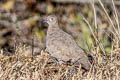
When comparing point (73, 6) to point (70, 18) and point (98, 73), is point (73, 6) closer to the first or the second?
point (70, 18)

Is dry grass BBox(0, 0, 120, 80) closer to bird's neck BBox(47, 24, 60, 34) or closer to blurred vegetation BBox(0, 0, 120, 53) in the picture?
bird's neck BBox(47, 24, 60, 34)

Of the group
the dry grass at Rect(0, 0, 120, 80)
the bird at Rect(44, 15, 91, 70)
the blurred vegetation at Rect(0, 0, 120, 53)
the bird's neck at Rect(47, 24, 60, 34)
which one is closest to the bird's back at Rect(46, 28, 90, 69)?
the bird at Rect(44, 15, 91, 70)

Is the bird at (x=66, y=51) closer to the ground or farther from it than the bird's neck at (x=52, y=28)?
closer to the ground

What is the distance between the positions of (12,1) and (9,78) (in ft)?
28.8

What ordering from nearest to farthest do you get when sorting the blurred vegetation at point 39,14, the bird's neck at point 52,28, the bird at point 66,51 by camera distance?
the bird at point 66,51 → the bird's neck at point 52,28 → the blurred vegetation at point 39,14

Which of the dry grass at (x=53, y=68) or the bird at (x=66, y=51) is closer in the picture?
the dry grass at (x=53, y=68)

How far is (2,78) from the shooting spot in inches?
221

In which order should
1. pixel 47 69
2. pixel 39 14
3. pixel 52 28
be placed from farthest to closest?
pixel 39 14
pixel 52 28
pixel 47 69

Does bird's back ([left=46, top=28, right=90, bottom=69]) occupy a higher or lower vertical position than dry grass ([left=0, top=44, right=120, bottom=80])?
higher

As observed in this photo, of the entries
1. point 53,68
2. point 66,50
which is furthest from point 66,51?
point 53,68

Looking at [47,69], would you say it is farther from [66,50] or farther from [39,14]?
[39,14]

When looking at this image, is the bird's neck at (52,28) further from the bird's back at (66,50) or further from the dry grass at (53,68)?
the dry grass at (53,68)

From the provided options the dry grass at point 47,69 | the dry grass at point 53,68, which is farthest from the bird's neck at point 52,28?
the dry grass at point 47,69

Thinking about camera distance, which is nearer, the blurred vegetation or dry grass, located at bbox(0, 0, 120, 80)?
dry grass, located at bbox(0, 0, 120, 80)
